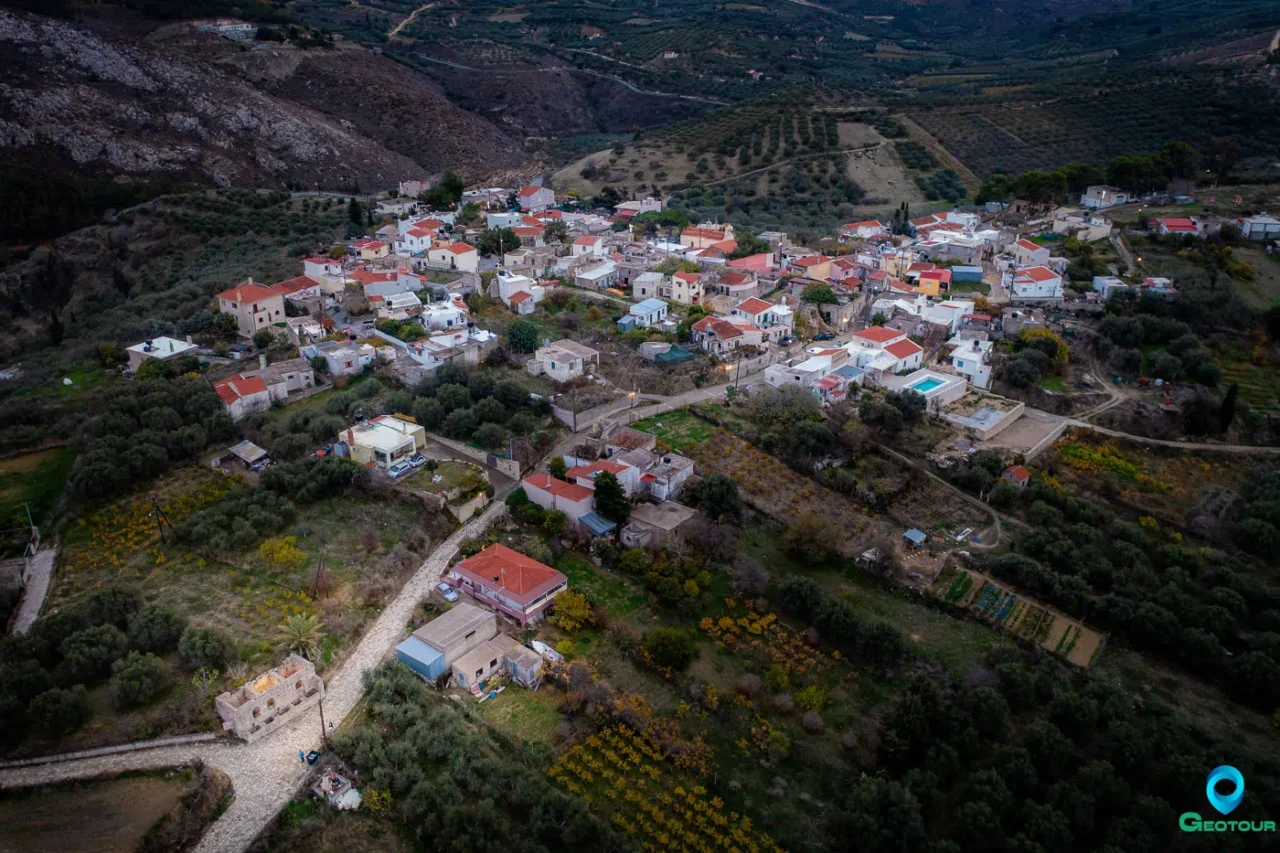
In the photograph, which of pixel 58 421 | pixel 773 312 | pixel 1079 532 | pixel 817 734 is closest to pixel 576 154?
pixel 773 312

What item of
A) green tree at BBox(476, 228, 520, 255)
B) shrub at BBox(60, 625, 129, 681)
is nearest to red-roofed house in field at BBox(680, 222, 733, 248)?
green tree at BBox(476, 228, 520, 255)

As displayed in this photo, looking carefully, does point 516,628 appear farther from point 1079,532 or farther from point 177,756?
point 1079,532

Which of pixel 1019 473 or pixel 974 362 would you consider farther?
pixel 974 362

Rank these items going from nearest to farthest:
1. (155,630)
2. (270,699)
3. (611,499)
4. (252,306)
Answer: (270,699)
(155,630)
(611,499)
(252,306)

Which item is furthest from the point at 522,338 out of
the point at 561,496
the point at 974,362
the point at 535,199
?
the point at 535,199

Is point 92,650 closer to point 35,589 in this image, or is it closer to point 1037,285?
point 35,589

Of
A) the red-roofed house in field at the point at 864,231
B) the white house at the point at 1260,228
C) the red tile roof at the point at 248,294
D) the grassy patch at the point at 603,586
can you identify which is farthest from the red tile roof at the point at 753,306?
the white house at the point at 1260,228

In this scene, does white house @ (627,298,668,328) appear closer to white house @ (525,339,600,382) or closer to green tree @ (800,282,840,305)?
white house @ (525,339,600,382)
